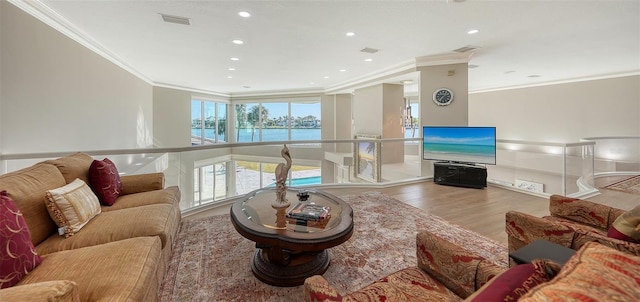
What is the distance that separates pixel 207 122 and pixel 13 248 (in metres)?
9.91

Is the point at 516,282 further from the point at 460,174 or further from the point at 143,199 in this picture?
the point at 460,174

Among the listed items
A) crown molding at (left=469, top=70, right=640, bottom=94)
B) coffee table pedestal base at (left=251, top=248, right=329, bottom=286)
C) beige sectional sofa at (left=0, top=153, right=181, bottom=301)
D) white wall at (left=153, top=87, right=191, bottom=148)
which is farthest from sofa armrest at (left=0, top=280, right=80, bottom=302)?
crown molding at (left=469, top=70, right=640, bottom=94)

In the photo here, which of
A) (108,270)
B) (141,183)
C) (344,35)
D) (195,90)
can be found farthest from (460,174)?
(195,90)

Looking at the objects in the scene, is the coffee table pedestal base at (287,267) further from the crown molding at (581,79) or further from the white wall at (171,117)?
the crown molding at (581,79)

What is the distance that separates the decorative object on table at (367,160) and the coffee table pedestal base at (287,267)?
356 cm

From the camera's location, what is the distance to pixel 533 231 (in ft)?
5.98

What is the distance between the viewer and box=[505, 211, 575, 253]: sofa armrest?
64.9 inches

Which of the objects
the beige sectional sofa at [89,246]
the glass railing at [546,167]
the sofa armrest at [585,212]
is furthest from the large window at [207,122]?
the sofa armrest at [585,212]

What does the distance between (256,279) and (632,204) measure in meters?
5.62

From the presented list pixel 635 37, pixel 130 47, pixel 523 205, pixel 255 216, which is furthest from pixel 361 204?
pixel 635 37

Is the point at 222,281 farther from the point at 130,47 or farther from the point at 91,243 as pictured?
the point at 130,47

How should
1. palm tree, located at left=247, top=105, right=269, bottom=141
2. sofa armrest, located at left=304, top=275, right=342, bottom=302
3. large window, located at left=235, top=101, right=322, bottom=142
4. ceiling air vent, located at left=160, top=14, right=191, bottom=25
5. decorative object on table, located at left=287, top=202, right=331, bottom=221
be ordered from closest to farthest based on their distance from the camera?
sofa armrest, located at left=304, top=275, right=342, bottom=302
decorative object on table, located at left=287, top=202, right=331, bottom=221
ceiling air vent, located at left=160, top=14, right=191, bottom=25
large window, located at left=235, top=101, right=322, bottom=142
palm tree, located at left=247, top=105, right=269, bottom=141

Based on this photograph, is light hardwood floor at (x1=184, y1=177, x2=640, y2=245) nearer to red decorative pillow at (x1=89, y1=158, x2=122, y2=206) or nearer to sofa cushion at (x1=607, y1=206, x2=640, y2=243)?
red decorative pillow at (x1=89, y1=158, x2=122, y2=206)

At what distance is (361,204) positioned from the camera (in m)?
3.97
